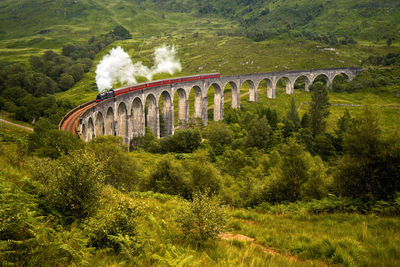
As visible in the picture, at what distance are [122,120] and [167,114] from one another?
14.3 m

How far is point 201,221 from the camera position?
334 inches

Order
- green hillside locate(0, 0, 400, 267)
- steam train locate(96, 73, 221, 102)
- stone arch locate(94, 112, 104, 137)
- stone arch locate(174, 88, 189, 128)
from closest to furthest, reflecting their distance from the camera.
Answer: green hillside locate(0, 0, 400, 267), steam train locate(96, 73, 221, 102), stone arch locate(94, 112, 104, 137), stone arch locate(174, 88, 189, 128)

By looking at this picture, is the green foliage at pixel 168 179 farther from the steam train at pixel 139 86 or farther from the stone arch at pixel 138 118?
the stone arch at pixel 138 118

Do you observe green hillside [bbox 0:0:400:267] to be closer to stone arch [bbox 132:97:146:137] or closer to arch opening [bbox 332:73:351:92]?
stone arch [bbox 132:97:146:137]

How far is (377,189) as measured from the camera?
14742mm

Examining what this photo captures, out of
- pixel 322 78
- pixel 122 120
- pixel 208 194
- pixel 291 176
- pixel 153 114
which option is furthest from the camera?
pixel 322 78

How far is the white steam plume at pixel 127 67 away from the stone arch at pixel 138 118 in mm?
20191

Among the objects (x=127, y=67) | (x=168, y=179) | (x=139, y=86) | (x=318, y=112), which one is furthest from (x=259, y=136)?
(x=127, y=67)

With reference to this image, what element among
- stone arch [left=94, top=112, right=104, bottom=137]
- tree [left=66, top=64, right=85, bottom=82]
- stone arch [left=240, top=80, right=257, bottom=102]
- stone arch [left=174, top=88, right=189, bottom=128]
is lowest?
stone arch [left=94, top=112, right=104, bottom=137]

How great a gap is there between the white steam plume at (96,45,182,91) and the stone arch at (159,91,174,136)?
1969cm

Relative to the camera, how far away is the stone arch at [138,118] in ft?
181

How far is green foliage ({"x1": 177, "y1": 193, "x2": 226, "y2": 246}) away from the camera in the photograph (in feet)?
27.3

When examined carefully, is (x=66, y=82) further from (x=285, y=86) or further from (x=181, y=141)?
(x=285, y=86)

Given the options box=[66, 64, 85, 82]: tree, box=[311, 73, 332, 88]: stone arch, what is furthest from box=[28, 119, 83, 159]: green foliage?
box=[311, 73, 332, 88]: stone arch
